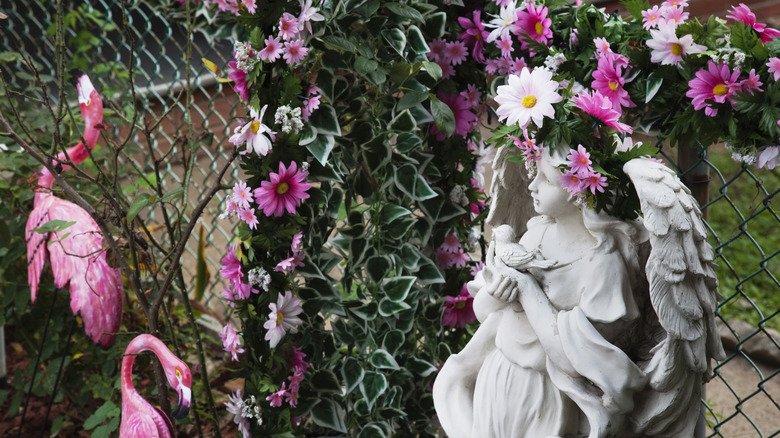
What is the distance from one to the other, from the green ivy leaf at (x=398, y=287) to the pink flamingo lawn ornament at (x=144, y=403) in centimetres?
57

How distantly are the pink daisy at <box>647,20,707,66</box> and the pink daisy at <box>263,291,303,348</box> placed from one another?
1.09 m

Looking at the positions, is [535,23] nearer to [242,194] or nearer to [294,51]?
[294,51]

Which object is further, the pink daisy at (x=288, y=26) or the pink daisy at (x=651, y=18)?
the pink daisy at (x=288, y=26)

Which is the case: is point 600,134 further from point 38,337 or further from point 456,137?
point 38,337

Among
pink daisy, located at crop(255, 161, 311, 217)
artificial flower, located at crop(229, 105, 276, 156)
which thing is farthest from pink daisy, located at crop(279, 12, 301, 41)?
pink daisy, located at crop(255, 161, 311, 217)

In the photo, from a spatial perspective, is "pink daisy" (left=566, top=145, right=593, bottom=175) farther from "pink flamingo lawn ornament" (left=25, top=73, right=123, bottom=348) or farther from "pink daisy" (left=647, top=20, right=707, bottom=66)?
"pink flamingo lawn ornament" (left=25, top=73, right=123, bottom=348)

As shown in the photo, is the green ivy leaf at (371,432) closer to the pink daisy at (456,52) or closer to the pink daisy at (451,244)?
the pink daisy at (451,244)

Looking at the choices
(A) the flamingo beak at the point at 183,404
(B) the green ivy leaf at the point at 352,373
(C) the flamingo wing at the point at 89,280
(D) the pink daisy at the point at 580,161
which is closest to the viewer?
(D) the pink daisy at the point at 580,161

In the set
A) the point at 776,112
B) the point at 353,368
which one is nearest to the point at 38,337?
the point at 353,368

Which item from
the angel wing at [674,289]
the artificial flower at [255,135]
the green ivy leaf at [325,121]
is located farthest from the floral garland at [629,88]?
the artificial flower at [255,135]

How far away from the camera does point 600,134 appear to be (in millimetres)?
1664

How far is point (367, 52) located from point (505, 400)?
0.93 m

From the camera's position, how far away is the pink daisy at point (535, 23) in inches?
81.0

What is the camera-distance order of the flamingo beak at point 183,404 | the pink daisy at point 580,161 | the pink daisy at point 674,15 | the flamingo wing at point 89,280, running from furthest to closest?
the flamingo wing at point 89,280 → the flamingo beak at point 183,404 → the pink daisy at point 674,15 → the pink daisy at point 580,161
